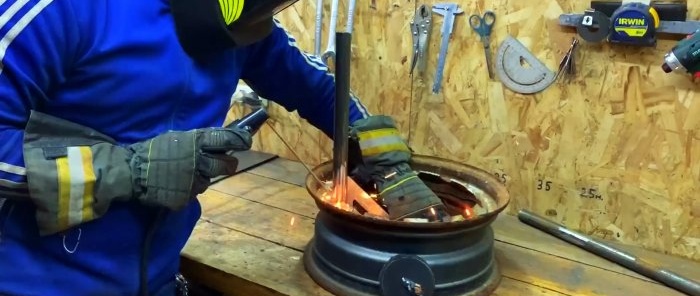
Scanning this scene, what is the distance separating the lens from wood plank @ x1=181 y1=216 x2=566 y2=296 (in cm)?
115

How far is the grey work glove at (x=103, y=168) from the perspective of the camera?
0.83 m

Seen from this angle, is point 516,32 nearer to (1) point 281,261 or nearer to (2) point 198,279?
(1) point 281,261

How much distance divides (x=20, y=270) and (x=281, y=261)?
1.55 feet

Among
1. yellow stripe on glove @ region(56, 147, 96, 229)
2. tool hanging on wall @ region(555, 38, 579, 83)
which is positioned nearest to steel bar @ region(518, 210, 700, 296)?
tool hanging on wall @ region(555, 38, 579, 83)

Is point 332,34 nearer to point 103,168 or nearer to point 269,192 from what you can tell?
point 269,192

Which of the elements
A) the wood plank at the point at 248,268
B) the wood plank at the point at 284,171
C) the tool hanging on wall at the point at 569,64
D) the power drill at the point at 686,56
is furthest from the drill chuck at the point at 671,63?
the wood plank at the point at 284,171

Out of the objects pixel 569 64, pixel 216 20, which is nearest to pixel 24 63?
pixel 216 20

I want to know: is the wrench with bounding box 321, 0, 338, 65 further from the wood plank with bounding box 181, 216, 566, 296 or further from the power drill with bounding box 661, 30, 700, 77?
the power drill with bounding box 661, 30, 700, 77

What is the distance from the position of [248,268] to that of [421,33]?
26.7 inches

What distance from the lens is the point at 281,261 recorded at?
4.06ft

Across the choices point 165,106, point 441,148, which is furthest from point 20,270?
point 441,148

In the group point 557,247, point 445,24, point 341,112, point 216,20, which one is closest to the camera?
point 216,20

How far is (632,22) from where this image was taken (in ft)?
4.00

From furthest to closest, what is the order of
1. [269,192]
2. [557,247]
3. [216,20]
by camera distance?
1. [269,192]
2. [557,247]
3. [216,20]
